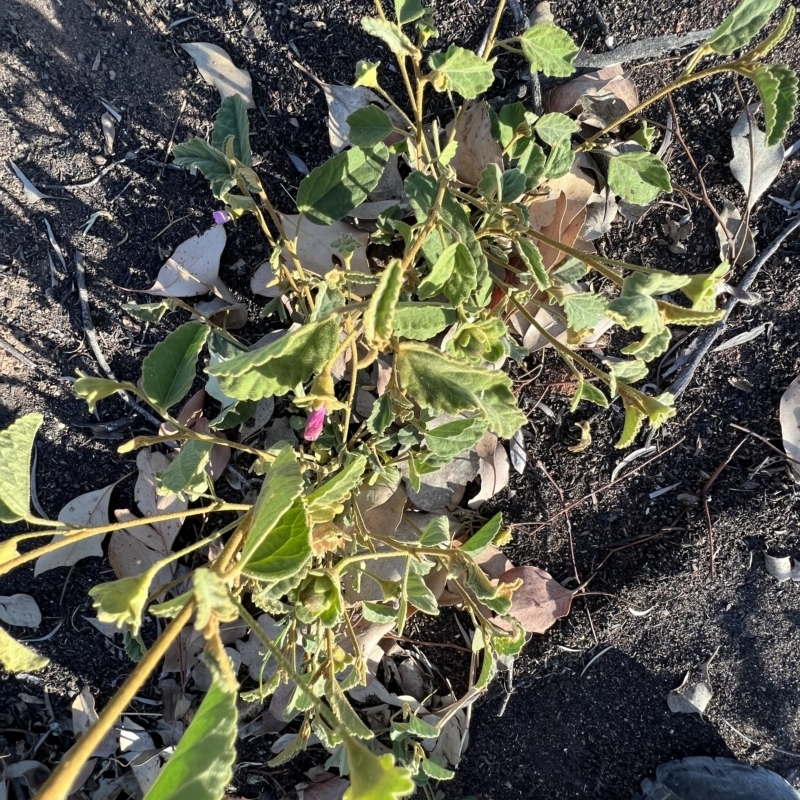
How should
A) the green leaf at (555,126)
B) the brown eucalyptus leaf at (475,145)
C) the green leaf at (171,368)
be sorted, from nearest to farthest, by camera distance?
1. the green leaf at (171,368)
2. the green leaf at (555,126)
3. the brown eucalyptus leaf at (475,145)

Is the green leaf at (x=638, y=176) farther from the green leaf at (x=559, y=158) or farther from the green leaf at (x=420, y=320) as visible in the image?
the green leaf at (x=420, y=320)

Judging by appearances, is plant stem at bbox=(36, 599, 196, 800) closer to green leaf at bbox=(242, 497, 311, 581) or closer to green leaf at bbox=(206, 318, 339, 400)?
green leaf at bbox=(242, 497, 311, 581)

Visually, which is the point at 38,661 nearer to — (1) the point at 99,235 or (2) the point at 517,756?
(1) the point at 99,235

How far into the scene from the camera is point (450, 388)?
75 cm

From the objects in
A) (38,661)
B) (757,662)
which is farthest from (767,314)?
(38,661)

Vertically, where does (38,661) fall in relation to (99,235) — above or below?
below

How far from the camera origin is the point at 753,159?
131 centimetres

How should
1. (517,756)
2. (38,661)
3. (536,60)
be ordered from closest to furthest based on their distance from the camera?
(38,661) → (536,60) → (517,756)

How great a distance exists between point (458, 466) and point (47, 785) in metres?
0.99

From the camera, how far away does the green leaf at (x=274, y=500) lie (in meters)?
0.63

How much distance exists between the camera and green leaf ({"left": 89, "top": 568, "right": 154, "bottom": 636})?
62 cm

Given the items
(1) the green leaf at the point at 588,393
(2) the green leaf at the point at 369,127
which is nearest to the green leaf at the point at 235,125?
(2) the green leaf at the point at 369,127

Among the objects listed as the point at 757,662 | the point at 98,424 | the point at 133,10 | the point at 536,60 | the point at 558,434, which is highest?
the point at 133,10

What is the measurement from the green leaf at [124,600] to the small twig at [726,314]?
1170 millimetres
